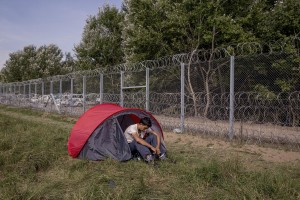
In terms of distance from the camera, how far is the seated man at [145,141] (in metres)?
6.42

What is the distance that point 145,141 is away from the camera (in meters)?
6.64

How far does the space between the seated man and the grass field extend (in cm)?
22

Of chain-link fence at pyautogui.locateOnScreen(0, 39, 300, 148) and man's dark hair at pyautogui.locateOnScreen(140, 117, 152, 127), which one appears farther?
chain-link fence at pyautogui.locateOnScreen(0, 39, 300, 148)

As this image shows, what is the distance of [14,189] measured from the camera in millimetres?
4457

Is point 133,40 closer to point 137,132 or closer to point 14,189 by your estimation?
point 137,132

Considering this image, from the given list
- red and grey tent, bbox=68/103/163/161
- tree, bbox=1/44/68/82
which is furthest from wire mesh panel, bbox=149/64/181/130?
tree, bbox=1/44/68/82

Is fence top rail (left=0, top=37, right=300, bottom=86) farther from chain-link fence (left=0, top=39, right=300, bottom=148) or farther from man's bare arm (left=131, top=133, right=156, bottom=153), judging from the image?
man's bare arm (left=131, top=133, right=156, bottom=153)

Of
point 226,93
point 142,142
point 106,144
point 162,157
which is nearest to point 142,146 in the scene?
point 142,142

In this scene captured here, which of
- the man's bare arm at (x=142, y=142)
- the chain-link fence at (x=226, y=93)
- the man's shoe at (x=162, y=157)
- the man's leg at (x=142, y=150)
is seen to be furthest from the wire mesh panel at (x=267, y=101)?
the man's leg at (x=142, y=150)

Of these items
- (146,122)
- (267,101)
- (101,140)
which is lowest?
(101,140)

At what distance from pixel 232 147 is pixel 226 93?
262cm

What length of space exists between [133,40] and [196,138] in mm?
7543

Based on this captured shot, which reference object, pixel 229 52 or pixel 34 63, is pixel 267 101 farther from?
pixel 34 63

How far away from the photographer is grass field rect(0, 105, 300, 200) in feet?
14.6
